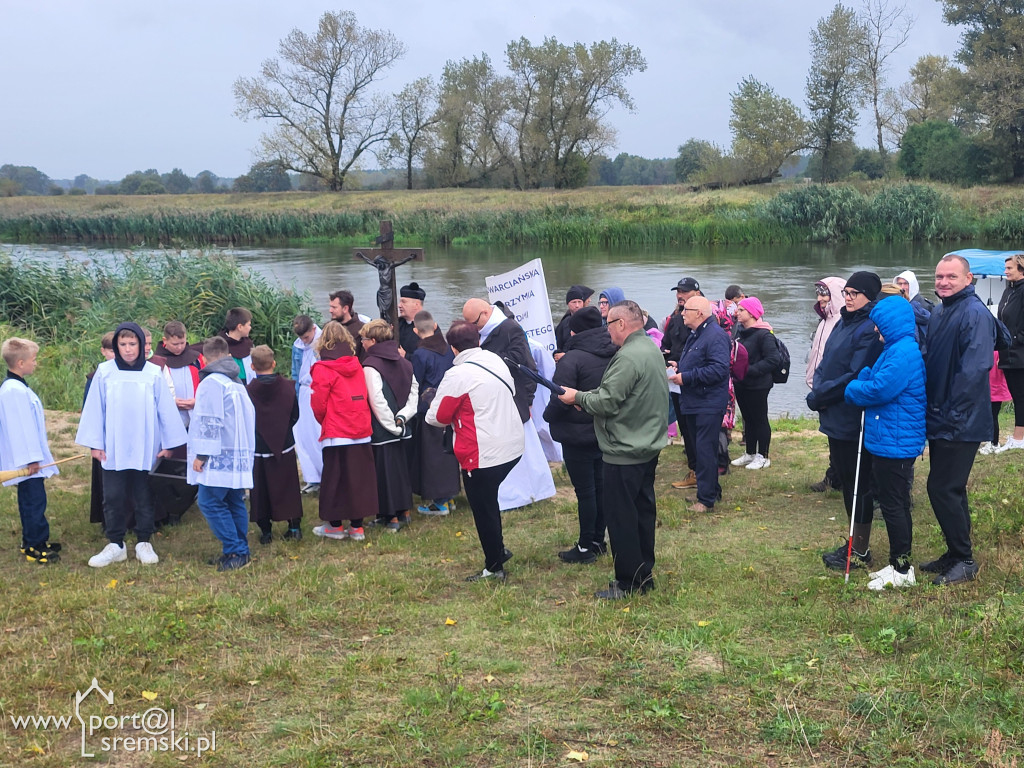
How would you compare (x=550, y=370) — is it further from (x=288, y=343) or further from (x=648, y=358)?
(x=288, y=343)

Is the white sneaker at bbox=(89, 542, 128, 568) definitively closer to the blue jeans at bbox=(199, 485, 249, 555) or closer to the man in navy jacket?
the blue jeans at bbox=(199, 485, 249, 555)

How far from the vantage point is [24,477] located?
6465mm

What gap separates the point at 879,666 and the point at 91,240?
49.4 meters

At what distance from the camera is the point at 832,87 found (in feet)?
190

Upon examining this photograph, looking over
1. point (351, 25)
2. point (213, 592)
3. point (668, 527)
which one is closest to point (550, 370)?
point (668, 527)

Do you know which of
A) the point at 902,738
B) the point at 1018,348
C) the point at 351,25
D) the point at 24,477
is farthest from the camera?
the point at 351,25

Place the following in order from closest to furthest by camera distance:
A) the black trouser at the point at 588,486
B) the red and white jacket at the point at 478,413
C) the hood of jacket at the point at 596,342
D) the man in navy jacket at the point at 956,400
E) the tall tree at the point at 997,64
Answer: the man in navy jacket at the point at 956,400, the red and white jacket at the point at 478,413, the hood of jacket at the point at 596,342, the black trouser at the point at 588,486, the tall tree at the point at 997,64

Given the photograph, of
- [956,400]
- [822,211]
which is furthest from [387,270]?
[822,211]

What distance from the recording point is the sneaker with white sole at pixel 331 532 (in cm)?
730

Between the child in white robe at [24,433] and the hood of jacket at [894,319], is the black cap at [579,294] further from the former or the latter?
the child in white robe at [24,433]

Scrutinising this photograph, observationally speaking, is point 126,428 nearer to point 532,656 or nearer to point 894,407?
point 532,656

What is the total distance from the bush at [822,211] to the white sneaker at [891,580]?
120 feet

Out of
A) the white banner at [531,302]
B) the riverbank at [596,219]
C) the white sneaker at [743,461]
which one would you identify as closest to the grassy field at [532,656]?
the white sneaker at [743,461]

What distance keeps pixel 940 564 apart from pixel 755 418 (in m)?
3.41
